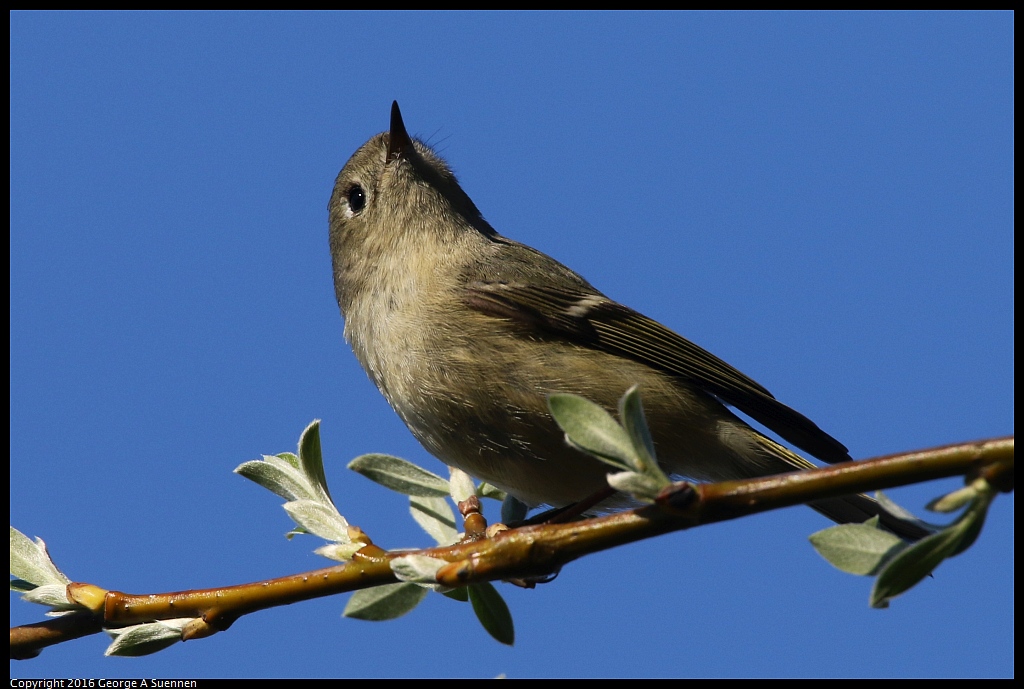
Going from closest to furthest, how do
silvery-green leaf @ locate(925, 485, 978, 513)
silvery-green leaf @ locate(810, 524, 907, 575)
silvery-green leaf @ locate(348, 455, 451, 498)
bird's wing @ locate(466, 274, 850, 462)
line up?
silvery-green leaf @ locate(925, 485, 978, 513) < silvery-green leaf @ locate(810, 524, 907, 575) < silvery-green leaf @ locate(348, 455, 451, 498) < bird's wing @ locate(466, 274, 850, 462)

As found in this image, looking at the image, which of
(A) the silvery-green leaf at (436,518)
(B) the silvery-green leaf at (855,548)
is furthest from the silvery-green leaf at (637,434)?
(A) the silvery-green leaf at (436,518)

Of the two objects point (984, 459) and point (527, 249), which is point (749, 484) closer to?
point (984, 459)

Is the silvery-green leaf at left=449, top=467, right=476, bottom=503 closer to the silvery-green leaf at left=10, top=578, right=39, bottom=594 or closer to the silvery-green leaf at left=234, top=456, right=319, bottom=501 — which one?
the silvery-green leaf at left=234, top=456, right=319, bottom=501

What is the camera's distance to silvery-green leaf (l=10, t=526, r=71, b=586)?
171 cm

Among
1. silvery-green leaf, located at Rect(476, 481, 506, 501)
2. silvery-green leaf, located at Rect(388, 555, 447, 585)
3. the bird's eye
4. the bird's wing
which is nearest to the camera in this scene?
silvery-green leaf, located at Rect(388, 555, 447, 585)

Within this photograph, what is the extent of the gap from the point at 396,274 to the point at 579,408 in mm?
2027

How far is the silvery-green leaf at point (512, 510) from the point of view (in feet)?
8.84

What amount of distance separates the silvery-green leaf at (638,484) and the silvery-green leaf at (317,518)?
0.68m

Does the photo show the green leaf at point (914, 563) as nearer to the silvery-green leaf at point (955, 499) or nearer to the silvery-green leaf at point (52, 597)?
the silvery-green leaf at point (955, 499)

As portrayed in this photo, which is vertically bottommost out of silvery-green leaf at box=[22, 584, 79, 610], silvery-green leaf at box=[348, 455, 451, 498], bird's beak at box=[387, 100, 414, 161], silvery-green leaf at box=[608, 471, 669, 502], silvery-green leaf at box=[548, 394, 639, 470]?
silvery-green leaf at box=[22, 584, 79, 610]

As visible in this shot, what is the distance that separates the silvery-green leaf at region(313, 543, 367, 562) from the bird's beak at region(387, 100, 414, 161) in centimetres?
223

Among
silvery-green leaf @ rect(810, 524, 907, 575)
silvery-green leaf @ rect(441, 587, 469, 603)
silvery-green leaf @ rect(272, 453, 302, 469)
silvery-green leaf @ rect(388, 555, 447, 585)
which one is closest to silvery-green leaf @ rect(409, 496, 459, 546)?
silvery-green leaf @ rect(272, 453, 302, 469)

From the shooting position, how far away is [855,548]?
4.09ft

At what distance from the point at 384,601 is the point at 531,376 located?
1.26 metres
